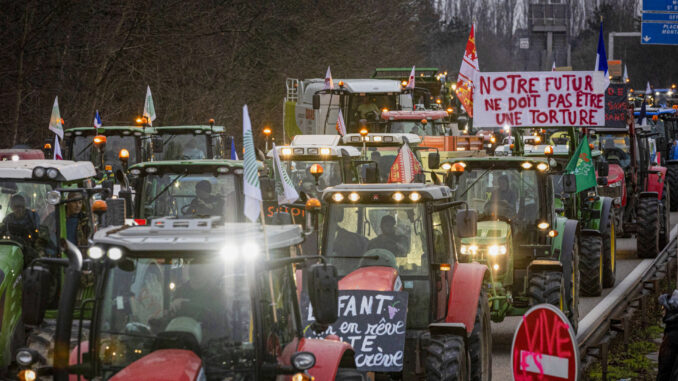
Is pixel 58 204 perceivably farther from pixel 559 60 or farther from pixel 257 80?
pixel 559 60

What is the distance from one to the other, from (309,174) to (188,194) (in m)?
4.98

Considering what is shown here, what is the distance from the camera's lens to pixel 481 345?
1052 cm

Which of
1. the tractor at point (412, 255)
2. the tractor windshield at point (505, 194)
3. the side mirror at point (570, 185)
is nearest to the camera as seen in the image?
the tractor at point (412, 255)

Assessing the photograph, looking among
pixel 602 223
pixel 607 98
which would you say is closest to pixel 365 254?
pixel 602 223

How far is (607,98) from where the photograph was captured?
25109mm

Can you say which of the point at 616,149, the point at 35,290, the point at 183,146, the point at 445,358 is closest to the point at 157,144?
the point at 183,146

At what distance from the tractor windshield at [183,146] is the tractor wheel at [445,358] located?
561 inches

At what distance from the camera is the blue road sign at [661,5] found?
1891cm

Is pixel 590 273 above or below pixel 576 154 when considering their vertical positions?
below

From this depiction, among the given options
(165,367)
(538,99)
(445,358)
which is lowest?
(445,358)

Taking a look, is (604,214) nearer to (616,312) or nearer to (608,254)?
(608,254)

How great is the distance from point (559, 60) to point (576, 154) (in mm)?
82117


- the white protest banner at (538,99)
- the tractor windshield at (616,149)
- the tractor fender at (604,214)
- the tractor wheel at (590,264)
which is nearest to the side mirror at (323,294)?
the white protest banner at (538,99)

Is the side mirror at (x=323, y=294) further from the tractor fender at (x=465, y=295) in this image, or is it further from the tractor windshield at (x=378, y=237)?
the tractor fender at (x=465, y=295)
